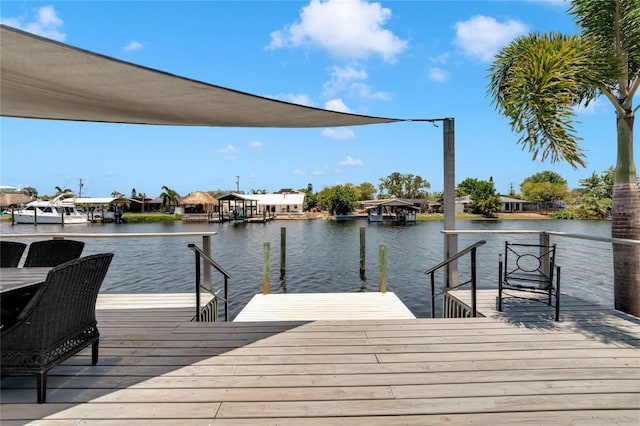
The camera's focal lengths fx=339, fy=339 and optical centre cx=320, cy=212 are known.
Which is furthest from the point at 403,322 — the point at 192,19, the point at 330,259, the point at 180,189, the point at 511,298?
the point at 180,189

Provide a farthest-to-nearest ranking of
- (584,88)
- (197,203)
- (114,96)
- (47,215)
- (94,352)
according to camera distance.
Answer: (197,203) → (47,215) → (584,88) → (114,96) → (94,352)

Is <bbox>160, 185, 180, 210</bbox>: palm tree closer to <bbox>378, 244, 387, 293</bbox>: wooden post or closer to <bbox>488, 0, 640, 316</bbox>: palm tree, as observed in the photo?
<bbox>378, 244, 387, 293</bbox>: wooden post

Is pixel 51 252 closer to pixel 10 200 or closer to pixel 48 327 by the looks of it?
pixel 48 327

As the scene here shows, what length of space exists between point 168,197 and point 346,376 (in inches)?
2379

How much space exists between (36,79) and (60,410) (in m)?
1.80

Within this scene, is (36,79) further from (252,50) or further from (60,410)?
(252,50)

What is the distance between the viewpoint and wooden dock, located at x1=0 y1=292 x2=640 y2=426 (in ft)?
5.49

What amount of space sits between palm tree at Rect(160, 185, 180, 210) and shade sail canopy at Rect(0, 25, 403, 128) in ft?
190

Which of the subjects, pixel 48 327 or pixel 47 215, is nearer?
pixel 48 327

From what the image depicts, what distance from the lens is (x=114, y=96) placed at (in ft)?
7.95

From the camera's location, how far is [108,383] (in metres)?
1.98

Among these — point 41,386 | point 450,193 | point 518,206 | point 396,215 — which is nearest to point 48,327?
point 41,386

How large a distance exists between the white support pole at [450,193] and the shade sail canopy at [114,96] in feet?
3.71

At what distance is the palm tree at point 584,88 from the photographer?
2.86 meters
